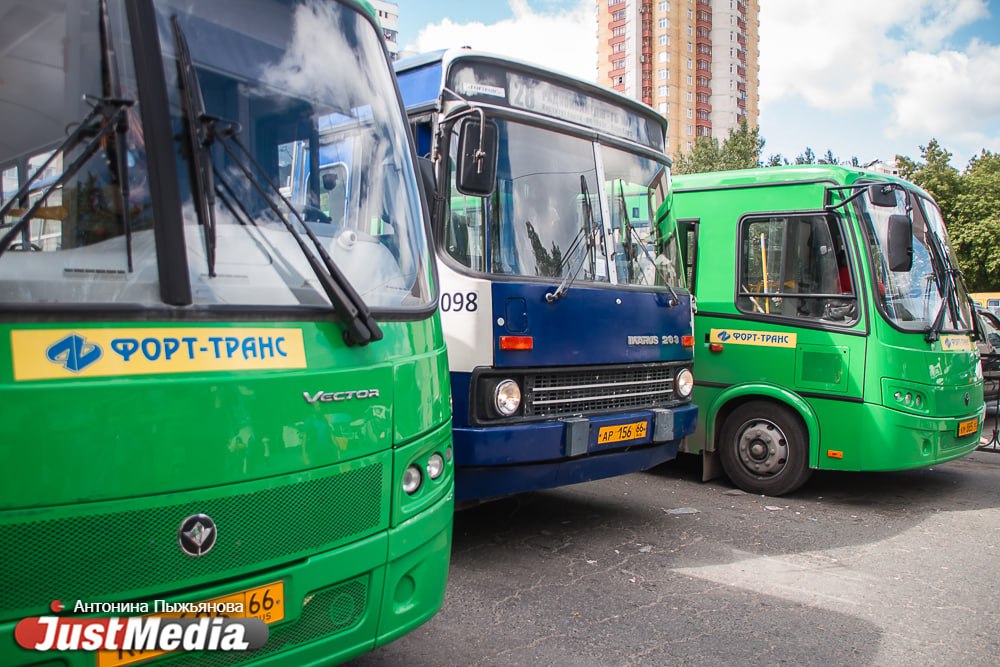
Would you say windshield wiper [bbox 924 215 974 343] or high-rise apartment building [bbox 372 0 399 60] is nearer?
high-rise apartment building [bbox 372 0 399 60]

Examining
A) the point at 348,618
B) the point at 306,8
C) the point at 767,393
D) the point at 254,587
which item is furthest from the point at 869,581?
the point at 306,8

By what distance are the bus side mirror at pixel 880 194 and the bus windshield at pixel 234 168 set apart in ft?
14.7

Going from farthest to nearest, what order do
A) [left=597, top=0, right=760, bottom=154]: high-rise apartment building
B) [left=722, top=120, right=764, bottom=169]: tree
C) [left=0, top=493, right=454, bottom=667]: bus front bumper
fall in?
[left=597, top=0, right=760, bottom=154]: high-rise apartment building → [left=722, top=120, right=764, bottom=169]: tree → [left=0, top=493, right=454, bottom=667]: bus front bumper

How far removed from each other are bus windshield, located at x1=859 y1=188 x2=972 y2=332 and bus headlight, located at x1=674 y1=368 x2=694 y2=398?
5.85 feet

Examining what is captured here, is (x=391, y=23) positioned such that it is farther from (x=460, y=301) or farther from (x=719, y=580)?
(x=719, y=580)

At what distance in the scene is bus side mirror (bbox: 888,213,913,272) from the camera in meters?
6.68

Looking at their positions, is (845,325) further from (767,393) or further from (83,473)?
(83,473)

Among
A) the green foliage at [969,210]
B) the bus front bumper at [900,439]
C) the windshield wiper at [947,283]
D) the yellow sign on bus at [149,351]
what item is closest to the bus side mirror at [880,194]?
the windshield wiper at [947,283]

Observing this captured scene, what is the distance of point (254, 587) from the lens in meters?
2.65

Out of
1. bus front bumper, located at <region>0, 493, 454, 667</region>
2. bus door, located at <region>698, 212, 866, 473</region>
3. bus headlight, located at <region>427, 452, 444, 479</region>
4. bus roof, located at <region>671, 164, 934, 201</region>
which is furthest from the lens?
bus roof, located at <region>671, 164, 934, 201</region>

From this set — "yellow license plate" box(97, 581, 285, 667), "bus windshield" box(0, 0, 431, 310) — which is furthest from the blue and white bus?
"yellow license plate" box(97, 581, 285, 667)

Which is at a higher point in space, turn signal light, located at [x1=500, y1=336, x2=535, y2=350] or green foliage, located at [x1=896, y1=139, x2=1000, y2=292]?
green foliage, located at [x1=896, y1=139, x2=1000, y2=292]

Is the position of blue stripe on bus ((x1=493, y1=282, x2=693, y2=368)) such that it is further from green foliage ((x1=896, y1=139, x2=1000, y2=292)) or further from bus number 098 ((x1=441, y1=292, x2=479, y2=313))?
green foliage ((x1=896, y1=139, x2=1000, y2=292))

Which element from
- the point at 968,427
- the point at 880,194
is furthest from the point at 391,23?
the point at 968,427
